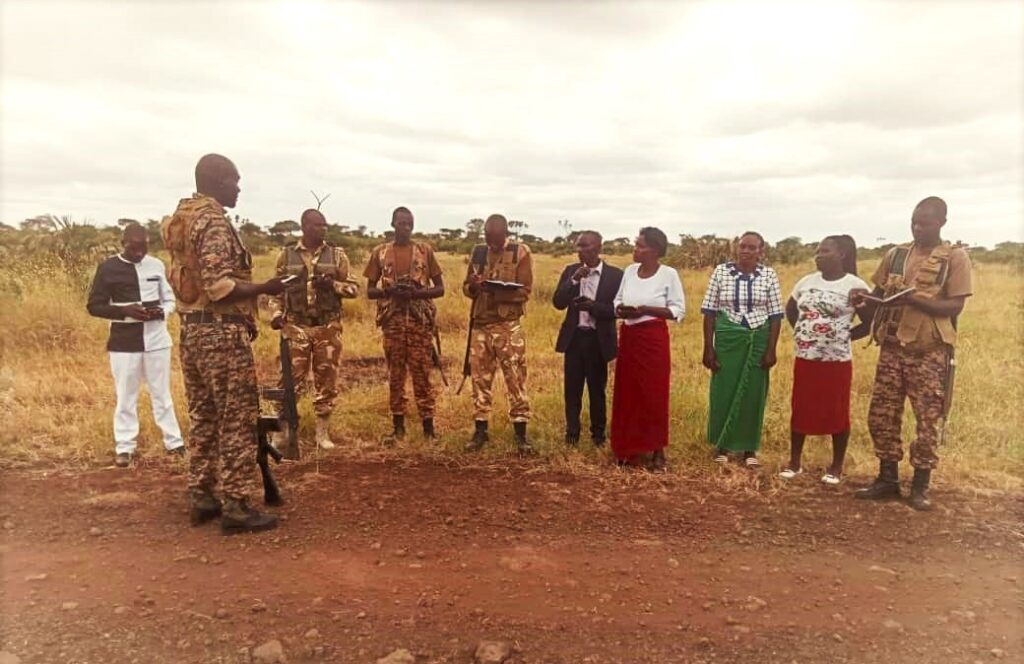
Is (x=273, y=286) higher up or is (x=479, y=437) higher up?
(x=273, y=286)

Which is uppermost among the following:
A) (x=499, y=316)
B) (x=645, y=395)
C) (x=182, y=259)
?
(x=182, y=259)

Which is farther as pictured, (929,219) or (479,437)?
(479,437)

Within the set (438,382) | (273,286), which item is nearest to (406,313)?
(273,286)

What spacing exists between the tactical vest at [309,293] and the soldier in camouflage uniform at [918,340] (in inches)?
155

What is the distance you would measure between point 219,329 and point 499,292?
2.27m

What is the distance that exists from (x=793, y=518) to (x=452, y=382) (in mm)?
4254

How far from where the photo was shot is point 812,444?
5473mm

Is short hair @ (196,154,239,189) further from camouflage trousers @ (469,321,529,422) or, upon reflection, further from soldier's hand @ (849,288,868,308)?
soldier's hand @ (849,288,868,308)

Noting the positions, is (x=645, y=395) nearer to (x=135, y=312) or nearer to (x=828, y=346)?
(x=828, y=346)

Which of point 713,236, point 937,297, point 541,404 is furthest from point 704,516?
point 713,236

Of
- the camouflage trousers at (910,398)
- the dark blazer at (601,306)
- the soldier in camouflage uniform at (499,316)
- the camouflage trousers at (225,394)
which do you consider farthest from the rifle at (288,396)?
the camouflage trousers at (910,398)

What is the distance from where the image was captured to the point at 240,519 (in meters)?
3.79

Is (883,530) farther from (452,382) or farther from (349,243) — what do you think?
(349,243)

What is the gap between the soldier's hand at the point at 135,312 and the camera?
4.95m
